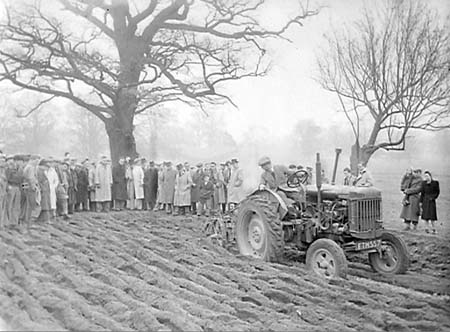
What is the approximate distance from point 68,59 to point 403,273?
2.49m

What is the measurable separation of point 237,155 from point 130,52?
1.01 meters

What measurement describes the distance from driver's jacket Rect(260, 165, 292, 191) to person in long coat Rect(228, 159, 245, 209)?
21 cm

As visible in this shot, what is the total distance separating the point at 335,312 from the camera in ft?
8.37

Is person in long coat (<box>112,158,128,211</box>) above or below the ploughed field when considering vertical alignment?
above

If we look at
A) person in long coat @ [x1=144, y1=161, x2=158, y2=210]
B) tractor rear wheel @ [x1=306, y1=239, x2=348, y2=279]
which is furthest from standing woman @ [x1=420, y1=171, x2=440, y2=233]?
person in long coat @ [x1=144, y1=161, x2=158, y2=210]

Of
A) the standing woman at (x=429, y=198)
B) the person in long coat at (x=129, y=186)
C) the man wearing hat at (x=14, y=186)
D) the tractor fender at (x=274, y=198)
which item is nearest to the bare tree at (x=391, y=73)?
the standing woman at (x=429, y=198)

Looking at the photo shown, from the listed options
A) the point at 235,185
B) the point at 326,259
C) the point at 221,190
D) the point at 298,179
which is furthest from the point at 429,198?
the point at 221,190

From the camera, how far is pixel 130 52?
296 centimetres

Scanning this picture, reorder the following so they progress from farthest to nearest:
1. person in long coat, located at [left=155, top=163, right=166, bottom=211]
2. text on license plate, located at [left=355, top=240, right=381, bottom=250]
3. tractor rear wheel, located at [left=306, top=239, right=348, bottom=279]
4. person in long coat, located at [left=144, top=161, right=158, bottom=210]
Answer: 1. person in long coat, located at [left=155, top=163, right=166, bottom=211]
2. person in long coat, located at [left=144, top=161, right=158, bottom=210]
3. text on license plate, located at [left=355, top=240, right=381, bottom=250]
4. tractor rear wheel, located at [left=306, top=239, right=348, bottom=279]

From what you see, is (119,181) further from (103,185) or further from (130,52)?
Answer: (130,52)

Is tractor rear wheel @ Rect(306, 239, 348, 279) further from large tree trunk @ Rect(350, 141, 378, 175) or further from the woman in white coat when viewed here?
the woman in white coat

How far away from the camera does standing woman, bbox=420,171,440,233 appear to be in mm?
3260

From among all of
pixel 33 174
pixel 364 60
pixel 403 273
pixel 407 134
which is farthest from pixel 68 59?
pixel 403 273

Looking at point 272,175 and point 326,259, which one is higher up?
point 272,175
